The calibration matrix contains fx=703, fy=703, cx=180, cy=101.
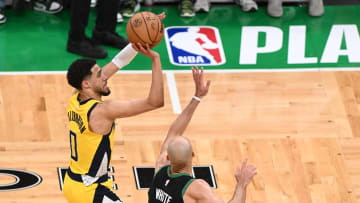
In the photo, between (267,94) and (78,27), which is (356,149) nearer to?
(267,94)

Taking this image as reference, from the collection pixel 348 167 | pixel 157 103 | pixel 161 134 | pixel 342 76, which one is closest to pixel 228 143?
pixel 161 134

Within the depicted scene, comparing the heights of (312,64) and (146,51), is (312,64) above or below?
below

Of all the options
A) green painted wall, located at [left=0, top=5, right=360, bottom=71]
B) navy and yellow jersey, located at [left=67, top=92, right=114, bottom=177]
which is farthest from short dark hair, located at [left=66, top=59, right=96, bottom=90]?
green painted wall, located at [left=0, top=5, right=360, bottom=71]

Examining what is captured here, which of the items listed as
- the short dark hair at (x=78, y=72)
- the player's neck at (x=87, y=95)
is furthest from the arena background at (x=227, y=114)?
the short dark hair at (x=78, y=72)

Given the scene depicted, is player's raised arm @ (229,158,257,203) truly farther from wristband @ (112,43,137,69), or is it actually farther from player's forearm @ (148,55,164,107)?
wristband @ (112,43,137,69)

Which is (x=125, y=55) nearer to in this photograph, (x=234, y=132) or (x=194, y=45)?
(x=234, y=132)

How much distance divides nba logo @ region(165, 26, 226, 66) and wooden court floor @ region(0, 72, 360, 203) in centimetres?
35

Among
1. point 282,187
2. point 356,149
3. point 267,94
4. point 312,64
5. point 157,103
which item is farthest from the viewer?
point 312,64

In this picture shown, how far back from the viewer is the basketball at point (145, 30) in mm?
5617

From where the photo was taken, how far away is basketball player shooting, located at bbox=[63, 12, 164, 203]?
5.13 m

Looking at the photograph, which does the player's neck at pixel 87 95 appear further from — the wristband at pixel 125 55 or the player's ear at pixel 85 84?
the wristband at pixel 125 55

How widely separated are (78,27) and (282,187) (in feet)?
Answer: 10.9

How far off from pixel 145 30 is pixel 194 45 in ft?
11.1

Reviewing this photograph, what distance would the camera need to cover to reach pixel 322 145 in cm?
739
